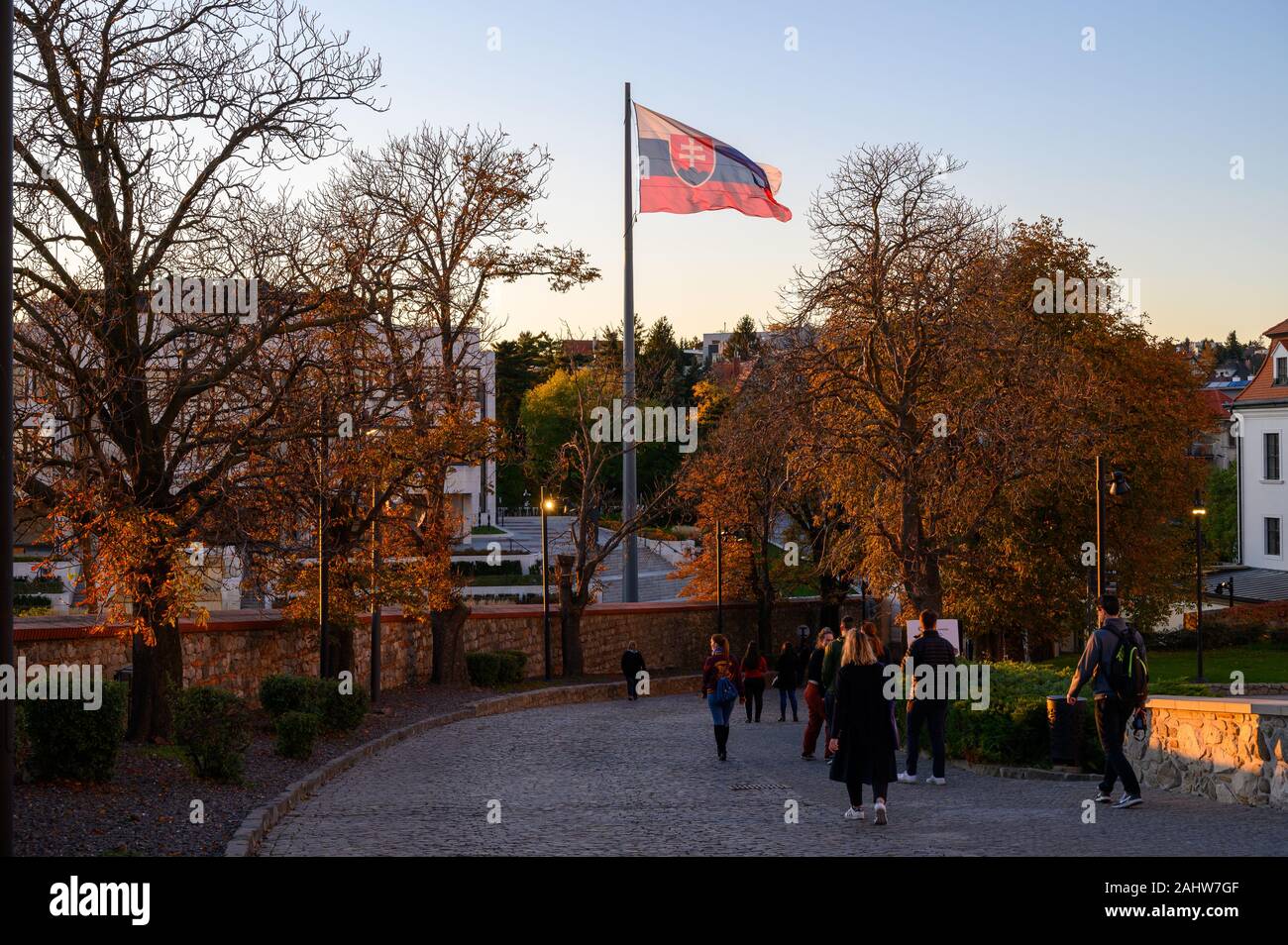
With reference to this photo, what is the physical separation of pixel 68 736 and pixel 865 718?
7444 millimetres

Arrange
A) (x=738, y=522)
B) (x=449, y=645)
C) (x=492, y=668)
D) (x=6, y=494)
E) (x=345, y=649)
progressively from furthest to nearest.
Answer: (x=738, y=522), (x=492, y=668), (x=449, y=645), (x=345, y=649), (x=6, y=494)

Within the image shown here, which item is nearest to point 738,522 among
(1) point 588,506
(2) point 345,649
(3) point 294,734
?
(1) point 588,506

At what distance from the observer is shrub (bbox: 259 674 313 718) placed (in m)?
20.4

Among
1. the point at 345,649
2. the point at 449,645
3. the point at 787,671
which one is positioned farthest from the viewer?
the point at 449,645

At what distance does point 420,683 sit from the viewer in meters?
32.7

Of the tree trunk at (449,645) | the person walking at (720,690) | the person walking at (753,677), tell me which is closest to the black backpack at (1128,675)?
the person walking at (720,690)

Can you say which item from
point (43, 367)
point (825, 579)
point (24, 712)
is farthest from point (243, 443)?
point (825, 579)

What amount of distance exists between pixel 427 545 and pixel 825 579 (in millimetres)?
21798

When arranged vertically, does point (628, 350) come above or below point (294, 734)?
above

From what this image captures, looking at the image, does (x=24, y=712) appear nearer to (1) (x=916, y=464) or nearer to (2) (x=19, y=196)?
(2) (x=19, y=196)

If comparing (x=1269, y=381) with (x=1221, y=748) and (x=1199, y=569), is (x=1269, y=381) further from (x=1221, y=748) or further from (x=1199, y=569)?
(x=1221, y=748)

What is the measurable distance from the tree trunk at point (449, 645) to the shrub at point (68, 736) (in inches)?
718

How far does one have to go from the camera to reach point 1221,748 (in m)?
13.2

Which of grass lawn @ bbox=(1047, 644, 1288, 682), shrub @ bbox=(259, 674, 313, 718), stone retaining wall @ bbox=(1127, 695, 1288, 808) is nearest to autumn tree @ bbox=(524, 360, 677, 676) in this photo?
grass lawn @ bbox=(1047, 644, 1288, 682)
